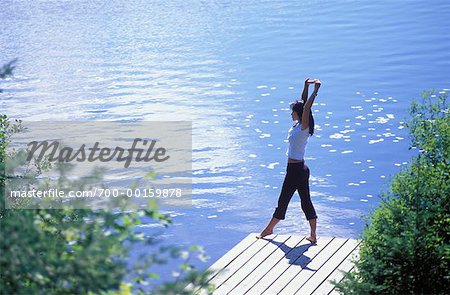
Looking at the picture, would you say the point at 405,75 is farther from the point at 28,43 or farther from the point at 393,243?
the point at 393,243

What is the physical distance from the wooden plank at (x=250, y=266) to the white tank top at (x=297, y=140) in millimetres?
989

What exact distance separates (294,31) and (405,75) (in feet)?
17.0

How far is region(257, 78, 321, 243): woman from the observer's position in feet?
33.7

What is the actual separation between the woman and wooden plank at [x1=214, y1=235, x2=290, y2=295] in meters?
0.20

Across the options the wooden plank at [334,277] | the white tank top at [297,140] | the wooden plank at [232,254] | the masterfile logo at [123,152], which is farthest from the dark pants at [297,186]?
the masterfile logo at [123,152]

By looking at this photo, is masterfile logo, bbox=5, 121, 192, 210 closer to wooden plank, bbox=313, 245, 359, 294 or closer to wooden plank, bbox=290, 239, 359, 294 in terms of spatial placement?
wooden plank, bbox=290, 239, 359, 294

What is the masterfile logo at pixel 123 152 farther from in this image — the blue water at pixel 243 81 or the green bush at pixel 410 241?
the green bush at pixel 410 241

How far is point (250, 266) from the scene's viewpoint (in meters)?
9.70

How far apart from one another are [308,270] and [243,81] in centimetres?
1097

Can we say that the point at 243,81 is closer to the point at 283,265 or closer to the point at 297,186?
the point at 297,186

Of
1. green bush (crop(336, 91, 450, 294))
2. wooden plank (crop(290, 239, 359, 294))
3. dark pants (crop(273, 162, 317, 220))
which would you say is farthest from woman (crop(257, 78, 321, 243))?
green bush (crop(336, 91, 450, 294))

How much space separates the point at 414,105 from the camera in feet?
28.3

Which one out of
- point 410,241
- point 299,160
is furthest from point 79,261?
point 299,160

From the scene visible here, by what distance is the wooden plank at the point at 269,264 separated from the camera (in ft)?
30.2
